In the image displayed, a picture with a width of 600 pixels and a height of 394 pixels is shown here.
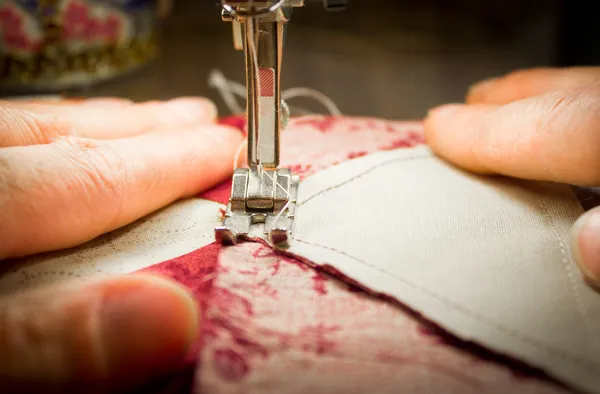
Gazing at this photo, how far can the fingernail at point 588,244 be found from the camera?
0.49 m

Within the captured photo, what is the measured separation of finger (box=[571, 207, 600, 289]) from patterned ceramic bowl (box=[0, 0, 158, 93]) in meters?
1.17

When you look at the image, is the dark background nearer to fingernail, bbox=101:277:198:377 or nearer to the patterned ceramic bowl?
the patterned ceramic bowl

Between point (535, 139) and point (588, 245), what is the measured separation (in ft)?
0.44

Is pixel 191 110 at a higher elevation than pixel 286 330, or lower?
higher

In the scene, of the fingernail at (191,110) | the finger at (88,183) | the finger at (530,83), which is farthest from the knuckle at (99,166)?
the finger at (530,83)

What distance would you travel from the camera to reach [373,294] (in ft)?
1.68

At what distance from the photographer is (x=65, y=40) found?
126cm

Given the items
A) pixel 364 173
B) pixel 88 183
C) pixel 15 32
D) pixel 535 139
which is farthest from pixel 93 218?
pixel 15 32

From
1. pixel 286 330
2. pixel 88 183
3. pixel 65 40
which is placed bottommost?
pixel 286 330

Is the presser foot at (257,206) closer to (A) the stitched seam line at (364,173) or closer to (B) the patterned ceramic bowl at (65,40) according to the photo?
(A) the stitched seam line at (364,173)

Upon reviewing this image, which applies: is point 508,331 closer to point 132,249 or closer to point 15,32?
point 132,249

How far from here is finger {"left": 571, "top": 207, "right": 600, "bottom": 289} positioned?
0.49 meters

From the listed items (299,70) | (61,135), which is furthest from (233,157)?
(299,70)

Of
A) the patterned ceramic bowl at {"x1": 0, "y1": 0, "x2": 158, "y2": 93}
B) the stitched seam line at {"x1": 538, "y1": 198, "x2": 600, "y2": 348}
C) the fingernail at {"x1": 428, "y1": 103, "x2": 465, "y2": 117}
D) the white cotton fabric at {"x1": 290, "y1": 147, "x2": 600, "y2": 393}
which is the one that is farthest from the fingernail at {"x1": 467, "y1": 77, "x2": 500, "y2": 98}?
the patterned ceramic bowl at {"x1": 0, "y1": 0, "x2": 158, "y2": 93}
